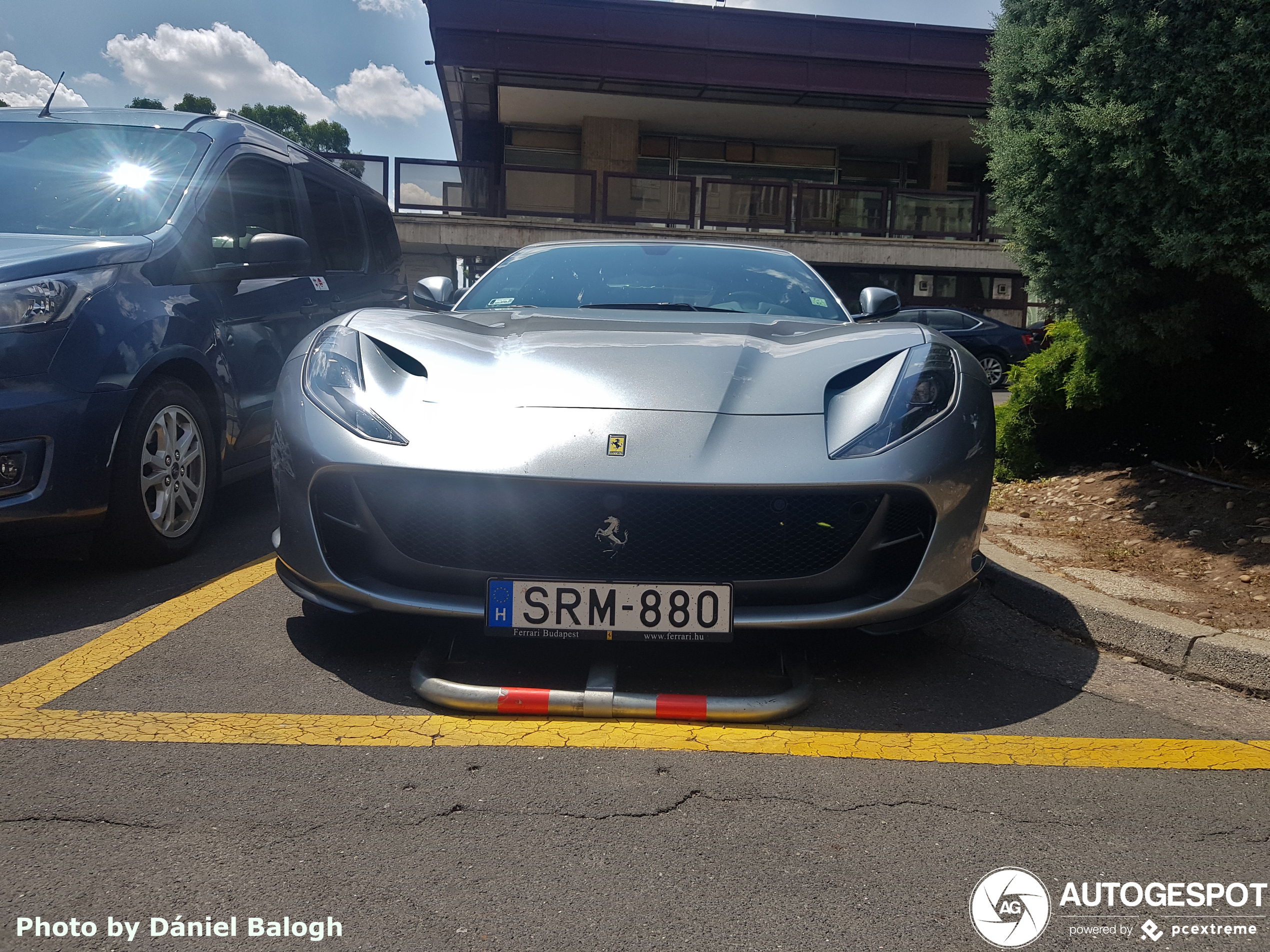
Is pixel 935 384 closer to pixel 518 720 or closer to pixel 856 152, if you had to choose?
pixel 518 720

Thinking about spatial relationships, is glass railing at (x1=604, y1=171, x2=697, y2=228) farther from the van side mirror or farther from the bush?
the van side mirror

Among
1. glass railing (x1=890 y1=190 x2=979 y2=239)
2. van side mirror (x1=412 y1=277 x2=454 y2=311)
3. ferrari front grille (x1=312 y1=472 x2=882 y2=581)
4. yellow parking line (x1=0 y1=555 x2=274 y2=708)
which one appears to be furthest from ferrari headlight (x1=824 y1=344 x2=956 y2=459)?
glass railing (x1=890 y1=190 x2=979 y2=239)

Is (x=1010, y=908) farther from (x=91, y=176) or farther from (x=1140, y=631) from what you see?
(x=91, y=176)

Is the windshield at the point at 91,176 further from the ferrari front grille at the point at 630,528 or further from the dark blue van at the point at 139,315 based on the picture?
the ferrari front grille at the point at 630,528

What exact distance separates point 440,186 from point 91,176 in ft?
48.8

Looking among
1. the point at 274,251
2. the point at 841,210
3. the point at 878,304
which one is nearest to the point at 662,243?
the point at 878,304

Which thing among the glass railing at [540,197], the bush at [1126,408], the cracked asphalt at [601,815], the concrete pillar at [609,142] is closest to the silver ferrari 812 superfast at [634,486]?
the cracked asphalt at [601,815]

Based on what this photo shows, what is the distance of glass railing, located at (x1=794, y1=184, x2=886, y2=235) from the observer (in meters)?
18.9

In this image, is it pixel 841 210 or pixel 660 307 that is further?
pixel 841 210

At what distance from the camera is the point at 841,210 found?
1895 cm

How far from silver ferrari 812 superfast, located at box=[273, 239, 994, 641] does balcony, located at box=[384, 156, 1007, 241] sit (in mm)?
16230

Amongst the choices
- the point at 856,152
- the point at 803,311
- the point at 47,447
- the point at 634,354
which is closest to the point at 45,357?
the point at 47,447

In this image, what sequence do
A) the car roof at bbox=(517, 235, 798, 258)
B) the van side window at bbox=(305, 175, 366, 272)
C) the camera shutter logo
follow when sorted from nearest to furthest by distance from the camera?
the camera shutter logo → the car roof at bbox=(517, 235, 798, 258) → the van side window at bbox=(305, 175, 366, 272)

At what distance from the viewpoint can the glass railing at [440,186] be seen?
59.4 feet
